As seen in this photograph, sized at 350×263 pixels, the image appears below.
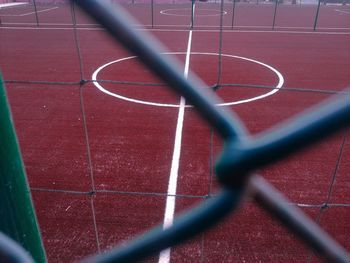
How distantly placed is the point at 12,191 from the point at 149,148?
3.52 metres

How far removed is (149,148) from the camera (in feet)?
14.8

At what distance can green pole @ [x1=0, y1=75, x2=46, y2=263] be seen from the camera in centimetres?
96

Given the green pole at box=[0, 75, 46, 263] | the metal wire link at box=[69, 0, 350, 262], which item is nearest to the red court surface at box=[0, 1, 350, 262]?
the metal wire link at box=[69, 0, 350, 262]

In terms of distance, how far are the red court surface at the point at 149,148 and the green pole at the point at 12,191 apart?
45cm

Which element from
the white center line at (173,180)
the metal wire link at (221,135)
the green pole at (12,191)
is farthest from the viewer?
the white center line at (173,180)

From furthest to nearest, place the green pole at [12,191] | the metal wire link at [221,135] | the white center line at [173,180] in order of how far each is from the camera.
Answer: the white center line at [173,180], the green pole at [12,191], the metal wire link at [221,135]

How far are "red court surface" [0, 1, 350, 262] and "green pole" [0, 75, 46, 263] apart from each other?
45 cm

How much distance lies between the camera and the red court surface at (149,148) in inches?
115

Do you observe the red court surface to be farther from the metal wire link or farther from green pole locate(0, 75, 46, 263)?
green pole locate(0, 75, 46, 263)

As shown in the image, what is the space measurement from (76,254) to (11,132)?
219cm

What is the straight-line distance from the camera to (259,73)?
7863mm

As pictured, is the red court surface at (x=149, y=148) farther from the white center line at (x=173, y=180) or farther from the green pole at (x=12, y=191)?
the green pole at (x=12, y=191)

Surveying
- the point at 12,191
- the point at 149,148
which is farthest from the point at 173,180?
the point at 12,191

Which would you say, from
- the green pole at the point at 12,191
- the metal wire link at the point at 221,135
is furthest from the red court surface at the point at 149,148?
the green pole at the point at 12,191
